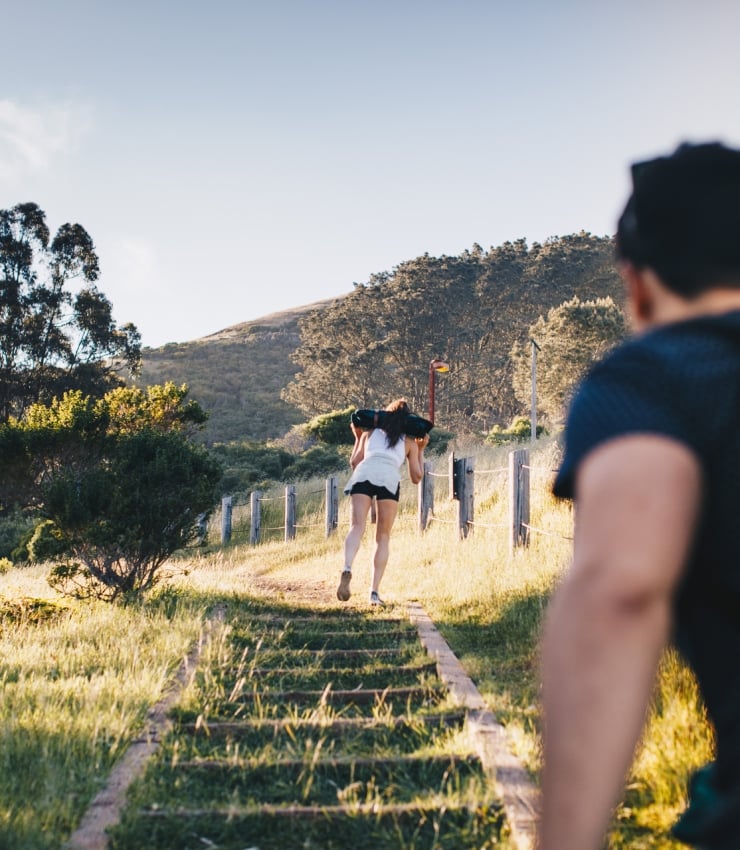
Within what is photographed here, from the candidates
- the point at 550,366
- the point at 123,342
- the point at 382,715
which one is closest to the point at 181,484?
the point at 382,715

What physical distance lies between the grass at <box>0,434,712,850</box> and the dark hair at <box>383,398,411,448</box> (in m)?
1.54

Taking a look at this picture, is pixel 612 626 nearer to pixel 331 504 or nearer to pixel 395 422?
pixel 395 422

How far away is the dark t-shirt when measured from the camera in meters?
0.94

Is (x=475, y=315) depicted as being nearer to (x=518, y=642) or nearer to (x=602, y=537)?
(x=518, y=642)

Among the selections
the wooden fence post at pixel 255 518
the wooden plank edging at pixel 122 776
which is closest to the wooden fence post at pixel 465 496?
the wooden plank edging at pixel 122 776

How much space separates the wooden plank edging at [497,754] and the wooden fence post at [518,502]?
356 cm

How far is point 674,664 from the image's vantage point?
11.3ft

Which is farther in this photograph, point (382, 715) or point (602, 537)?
point (382, 715)

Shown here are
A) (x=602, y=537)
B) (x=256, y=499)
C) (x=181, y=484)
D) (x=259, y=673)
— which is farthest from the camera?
(x=256, y=499)

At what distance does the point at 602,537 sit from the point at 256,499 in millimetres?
17504

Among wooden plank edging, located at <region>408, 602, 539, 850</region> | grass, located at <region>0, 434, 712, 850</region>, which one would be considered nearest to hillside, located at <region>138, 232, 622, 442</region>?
grass, located at <region>0, 434, 712, 850</region>

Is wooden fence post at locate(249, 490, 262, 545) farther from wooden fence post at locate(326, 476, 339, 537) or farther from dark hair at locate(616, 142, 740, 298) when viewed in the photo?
dark hair at locate(616, 142, 740, 298)

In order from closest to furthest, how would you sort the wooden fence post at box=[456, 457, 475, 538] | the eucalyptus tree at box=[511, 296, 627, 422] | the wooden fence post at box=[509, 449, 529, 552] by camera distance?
1. the wooden fence post at box=[509, 449, 529, 552]
2. the wooden fence post at box=[456, 457, 475, 538]
3. the eucalyptus tree at box=[511, 296, 627, 422]

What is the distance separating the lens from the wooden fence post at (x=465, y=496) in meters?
11.1
